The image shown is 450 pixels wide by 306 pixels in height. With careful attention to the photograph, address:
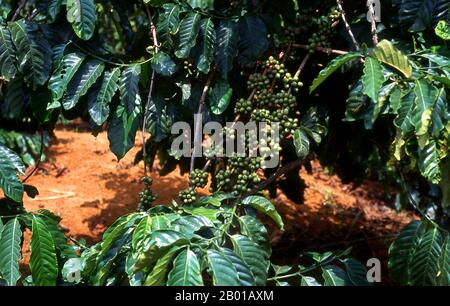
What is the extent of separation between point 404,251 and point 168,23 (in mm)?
1044

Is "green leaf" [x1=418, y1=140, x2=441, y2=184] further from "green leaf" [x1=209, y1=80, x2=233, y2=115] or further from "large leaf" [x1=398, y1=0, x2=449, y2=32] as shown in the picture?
"green leaf" [x1=209, y1=80, x2=233, y2=115]

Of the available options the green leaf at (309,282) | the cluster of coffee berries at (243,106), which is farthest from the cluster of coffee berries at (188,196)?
the green leaf at (309,282)

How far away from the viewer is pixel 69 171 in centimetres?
523

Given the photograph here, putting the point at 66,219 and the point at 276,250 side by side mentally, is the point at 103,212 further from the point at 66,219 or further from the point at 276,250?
the point at 276,250

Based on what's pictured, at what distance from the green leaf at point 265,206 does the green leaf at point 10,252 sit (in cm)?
67

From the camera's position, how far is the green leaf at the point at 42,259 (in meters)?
1.68

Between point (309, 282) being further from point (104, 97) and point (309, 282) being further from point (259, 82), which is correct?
point (104, 97)

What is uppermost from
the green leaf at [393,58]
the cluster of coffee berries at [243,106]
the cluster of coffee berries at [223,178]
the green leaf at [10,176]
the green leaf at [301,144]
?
the green leaf at [393,58]

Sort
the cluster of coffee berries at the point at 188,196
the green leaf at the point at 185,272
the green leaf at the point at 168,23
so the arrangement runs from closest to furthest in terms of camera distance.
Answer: the green leaf at the point at 185,272 → the cluster of coffee berries at the point at 188,196 → the green leaf at the point at 168,23

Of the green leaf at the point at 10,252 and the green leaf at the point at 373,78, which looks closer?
the green leaf at the point at 373,78

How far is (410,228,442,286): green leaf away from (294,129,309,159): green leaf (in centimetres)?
44

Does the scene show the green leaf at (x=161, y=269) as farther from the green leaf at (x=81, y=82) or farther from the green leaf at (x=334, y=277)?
the green leaf at (x=81, y=82)

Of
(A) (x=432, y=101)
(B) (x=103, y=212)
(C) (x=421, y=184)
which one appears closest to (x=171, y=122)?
(A) (x=432, y=101)

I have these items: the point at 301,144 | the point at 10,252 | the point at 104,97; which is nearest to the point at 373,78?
the point at 301,144
